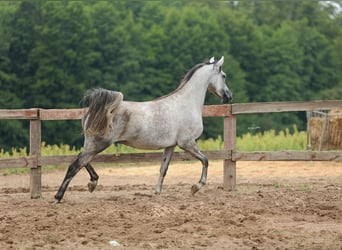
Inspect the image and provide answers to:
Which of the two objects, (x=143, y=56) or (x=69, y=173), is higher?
(x=143, y=56)

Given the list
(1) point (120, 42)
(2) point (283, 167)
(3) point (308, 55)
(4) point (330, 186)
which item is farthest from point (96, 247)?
(3) point (308, 55)

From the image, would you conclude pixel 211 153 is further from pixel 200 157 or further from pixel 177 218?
pixel 177 218

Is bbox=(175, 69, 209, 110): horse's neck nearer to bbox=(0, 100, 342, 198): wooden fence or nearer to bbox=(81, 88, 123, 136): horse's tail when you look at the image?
bbox=(0, 100, 342, 198): wooden fence

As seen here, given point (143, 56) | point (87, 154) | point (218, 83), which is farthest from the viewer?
point (143, 56)

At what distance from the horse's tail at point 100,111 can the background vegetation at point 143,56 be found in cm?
1233

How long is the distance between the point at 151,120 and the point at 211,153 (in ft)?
5.10

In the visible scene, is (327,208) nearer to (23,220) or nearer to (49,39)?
(23,220)

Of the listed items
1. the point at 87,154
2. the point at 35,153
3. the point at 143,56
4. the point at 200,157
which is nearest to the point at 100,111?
the point at 87,154

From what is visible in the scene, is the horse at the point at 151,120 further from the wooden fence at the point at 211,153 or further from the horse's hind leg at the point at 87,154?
the wooden fence at the point at 211,153

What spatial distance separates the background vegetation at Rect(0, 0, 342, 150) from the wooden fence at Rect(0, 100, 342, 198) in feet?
33.7

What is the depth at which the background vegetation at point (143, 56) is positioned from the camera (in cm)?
3278

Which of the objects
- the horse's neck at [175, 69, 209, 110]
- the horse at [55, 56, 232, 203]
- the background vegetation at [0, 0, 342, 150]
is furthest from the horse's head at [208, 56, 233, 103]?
the background vegetation at [0, 0, 342, 150]

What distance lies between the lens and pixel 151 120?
33.3 ft

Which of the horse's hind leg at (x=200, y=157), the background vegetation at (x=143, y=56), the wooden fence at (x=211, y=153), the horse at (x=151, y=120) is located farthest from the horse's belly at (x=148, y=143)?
the background vegetation at (x=143, y=56)
